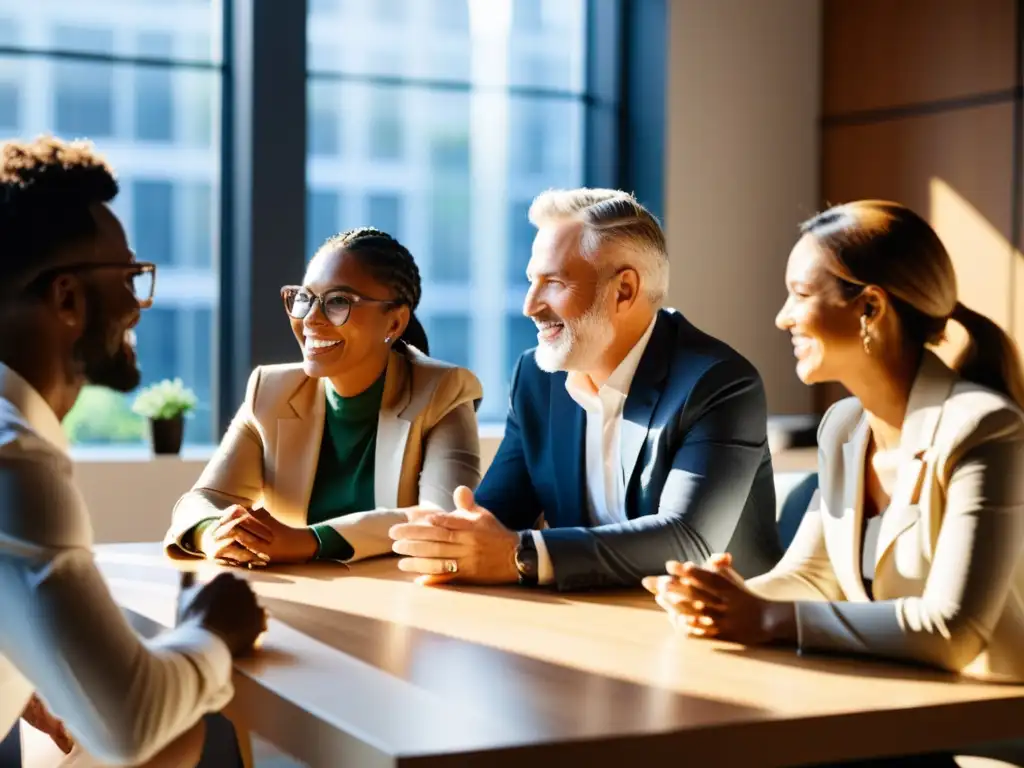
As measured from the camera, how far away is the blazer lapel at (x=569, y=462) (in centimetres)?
291

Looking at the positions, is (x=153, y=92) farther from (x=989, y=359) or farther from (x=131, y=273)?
(x=989, y=359)

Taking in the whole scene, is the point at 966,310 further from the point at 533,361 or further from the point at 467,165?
the point at 467,165

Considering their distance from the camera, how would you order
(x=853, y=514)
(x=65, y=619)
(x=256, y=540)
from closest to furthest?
(x=65, y=619)
(x=853, y=514)
(x=256, y=540)

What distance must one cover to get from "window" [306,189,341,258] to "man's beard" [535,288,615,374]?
3.43 meters

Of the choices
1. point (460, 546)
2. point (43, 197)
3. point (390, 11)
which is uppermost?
point (390, 11)

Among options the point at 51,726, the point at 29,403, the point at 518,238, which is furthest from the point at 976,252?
the point at 29,403

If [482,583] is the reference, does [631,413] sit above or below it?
above

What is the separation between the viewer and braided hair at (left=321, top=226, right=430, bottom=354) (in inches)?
121

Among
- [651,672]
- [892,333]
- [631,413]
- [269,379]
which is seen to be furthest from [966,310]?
[269,379]

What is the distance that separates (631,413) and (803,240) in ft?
2.61

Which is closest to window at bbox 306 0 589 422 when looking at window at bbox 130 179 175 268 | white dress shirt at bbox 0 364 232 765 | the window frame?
the window frame

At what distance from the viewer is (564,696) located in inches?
66.8

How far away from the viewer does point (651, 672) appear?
183cm

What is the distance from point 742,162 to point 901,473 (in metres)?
5.02
